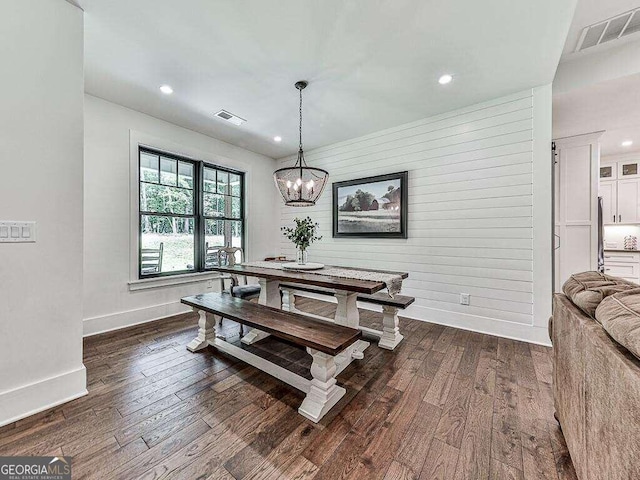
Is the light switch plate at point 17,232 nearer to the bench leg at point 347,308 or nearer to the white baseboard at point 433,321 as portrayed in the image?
the white baseboard at point 433,321

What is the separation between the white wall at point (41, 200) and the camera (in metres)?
1.63

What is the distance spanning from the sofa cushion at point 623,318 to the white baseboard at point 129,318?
4.17 m

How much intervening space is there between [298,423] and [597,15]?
13.0ft

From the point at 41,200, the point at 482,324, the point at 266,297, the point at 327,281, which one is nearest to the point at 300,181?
the point at 327,281

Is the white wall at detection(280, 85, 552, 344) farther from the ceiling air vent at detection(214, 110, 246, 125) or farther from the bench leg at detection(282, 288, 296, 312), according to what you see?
the ceiling air vent at detection(214, 110, 246, 125)

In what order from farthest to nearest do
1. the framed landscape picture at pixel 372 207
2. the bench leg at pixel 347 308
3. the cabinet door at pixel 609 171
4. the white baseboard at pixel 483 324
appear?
the cabinet door at pixel 609 171 → the framed landscape picture at pixel 372 207 → the white baseboard at pixel 483 324 → the bench leg at pixel 347 308

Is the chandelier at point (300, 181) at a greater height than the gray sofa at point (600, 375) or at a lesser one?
greater

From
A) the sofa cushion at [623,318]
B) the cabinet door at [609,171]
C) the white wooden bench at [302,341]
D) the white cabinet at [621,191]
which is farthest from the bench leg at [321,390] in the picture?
the cabinet door at [609,171]

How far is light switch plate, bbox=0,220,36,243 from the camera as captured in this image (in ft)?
5.30

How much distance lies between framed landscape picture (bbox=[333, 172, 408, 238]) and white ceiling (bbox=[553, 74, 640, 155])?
1986 mm

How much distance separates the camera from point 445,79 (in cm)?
270

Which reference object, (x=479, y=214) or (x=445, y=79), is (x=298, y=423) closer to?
(x=479, y=214)

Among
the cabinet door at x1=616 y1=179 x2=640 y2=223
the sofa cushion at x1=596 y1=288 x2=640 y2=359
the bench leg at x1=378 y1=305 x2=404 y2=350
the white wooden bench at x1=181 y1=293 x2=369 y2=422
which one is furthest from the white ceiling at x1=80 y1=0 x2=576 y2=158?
the cabinet door at x1=616 y1=179 x2=640 y2=223

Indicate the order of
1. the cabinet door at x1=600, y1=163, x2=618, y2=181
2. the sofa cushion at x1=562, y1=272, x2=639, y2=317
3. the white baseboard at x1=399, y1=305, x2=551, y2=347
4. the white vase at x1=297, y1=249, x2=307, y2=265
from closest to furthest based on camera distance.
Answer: the sofa cushion at x1=562, y1=272, x2=639, y2=317 → the white baseboard at x1=399, y1=305, x2=551, y2=347 → the white vase at x1=297, y1=249, x2=307, y2=265 → the cabinet door at x1=600, y1=163, x2=618, y2=181
